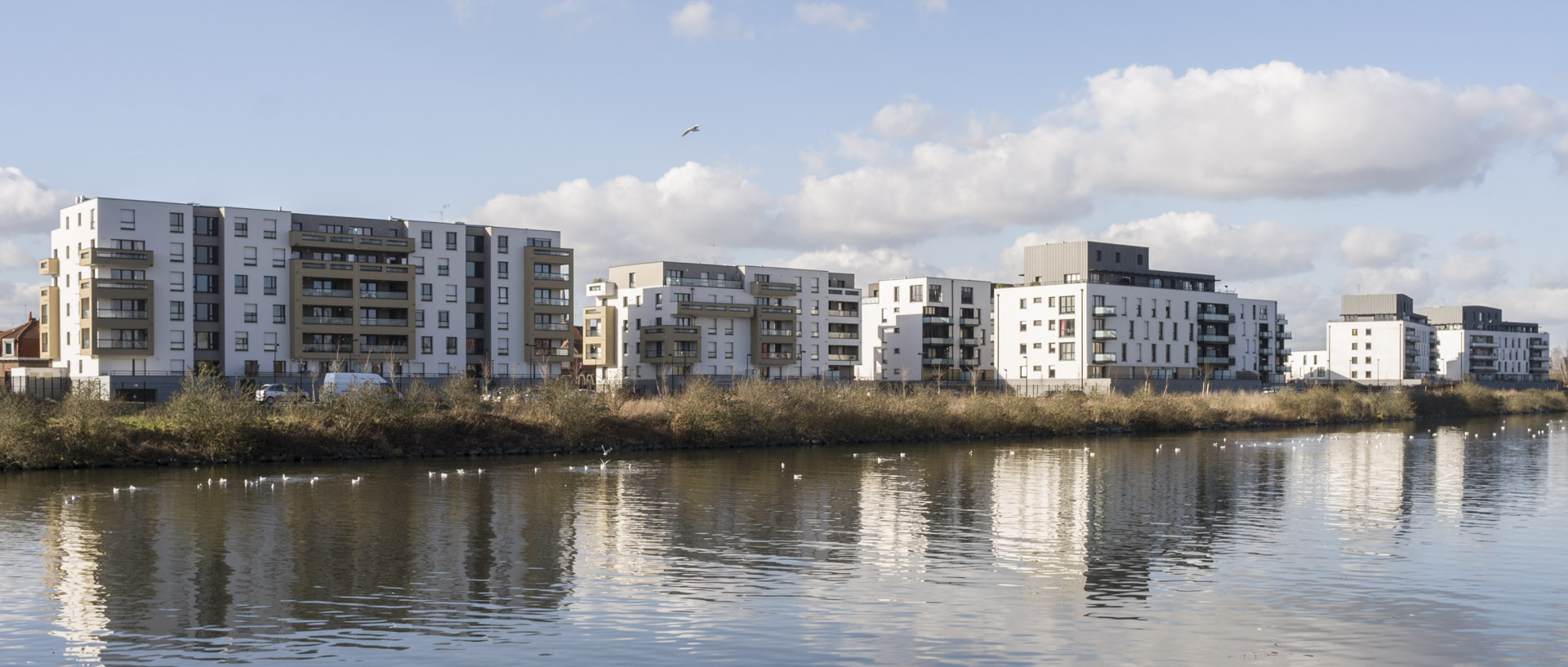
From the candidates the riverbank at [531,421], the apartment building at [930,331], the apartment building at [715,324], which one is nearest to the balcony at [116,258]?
the riverbank at [531,421]

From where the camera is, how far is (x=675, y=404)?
235 feet

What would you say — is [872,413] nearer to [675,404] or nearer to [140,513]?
[675,404]

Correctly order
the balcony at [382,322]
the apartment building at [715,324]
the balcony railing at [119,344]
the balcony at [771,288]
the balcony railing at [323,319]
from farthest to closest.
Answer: the balcony at [771,288] → the apartment building at [715,324] → the balcony at [382,322] → the balcony railing at [323,319] → the balcony railing at [119,344]

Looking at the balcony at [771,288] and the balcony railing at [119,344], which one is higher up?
the balcony at [771,288]

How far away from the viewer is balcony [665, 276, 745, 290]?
492ft

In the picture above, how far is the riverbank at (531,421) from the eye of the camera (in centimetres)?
5453

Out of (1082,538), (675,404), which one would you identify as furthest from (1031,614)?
(675,404)

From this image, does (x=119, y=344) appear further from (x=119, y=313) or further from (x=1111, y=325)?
(x=1111, y=325)

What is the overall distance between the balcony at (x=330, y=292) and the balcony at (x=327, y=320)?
1.71m

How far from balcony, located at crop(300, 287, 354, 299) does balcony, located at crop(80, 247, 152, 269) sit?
12.3m

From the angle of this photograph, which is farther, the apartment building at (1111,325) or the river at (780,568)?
the apartment building at (1111,325)

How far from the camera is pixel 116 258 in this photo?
3947 inches

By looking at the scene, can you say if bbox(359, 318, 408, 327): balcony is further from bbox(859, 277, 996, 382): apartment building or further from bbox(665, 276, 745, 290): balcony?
bbox(859, 277, 996, 382): apartment building

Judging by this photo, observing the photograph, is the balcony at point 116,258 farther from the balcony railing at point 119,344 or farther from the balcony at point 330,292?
the balcony at point 330,292
